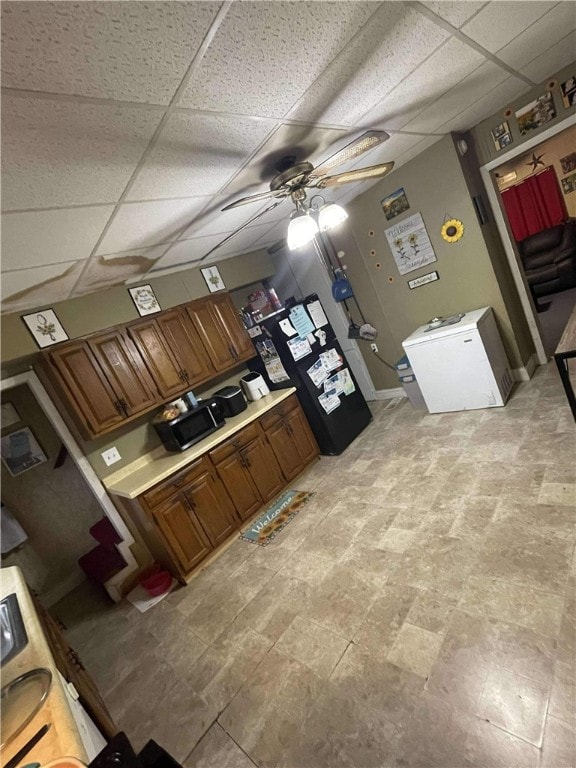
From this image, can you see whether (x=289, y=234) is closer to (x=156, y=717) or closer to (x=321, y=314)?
(x=321, y=314)

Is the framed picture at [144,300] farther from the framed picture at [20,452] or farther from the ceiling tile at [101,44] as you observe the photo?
the ceiling tile at [101,44]

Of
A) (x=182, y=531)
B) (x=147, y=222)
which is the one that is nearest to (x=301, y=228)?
(x=147, y=222)

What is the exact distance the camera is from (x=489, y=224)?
3.32 metres

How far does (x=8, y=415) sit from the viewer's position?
324 cm

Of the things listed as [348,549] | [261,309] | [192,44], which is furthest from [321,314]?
[192,44]

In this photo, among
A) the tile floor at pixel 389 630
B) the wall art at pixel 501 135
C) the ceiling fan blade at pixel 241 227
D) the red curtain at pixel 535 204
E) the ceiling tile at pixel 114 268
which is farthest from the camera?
the red curtain at pixel 535 204

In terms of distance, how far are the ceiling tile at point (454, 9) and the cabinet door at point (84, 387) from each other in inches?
112

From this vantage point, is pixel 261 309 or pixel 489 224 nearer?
pixel 489 224

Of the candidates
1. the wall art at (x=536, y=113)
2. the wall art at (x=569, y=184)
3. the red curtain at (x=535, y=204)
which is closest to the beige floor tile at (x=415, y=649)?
the wall art at (x=536, y=113)

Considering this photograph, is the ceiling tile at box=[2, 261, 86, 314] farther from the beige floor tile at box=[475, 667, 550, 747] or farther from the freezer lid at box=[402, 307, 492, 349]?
the beige floor tile at box=[475, 667, 550, 747]

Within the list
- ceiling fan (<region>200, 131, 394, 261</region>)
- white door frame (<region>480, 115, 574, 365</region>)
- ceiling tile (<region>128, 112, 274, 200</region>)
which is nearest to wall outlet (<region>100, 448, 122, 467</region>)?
ceiling tile (<region>128, 112, 274, 200</region>)

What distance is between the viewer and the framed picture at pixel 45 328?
2.55m

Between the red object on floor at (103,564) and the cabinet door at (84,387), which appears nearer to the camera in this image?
the cabinet door at (84,387)

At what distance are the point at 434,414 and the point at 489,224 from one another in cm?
198
